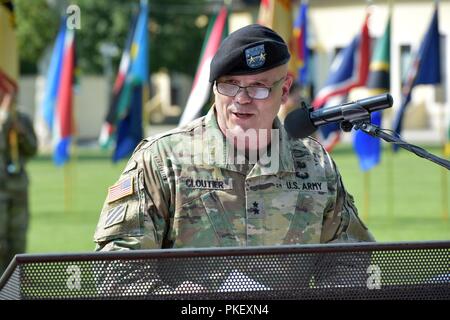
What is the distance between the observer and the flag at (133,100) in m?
15.4

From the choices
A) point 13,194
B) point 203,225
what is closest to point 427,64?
point 13,194

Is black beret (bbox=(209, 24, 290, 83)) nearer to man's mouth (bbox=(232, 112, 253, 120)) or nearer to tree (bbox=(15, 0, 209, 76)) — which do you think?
man's mouth (bbox=(232, 112, 253, 120))

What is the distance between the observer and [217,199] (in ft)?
10.4

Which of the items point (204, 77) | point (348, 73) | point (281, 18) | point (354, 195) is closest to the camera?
point (281, 18)

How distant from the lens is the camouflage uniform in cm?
950

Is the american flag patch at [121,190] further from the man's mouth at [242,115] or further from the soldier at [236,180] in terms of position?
the man's mouth at [242,115]

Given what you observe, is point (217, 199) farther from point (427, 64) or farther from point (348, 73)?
point (348, 73)

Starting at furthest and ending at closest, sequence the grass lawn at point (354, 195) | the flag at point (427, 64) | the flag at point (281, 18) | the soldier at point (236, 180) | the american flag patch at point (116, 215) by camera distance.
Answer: the flag at point (427, 64) < the grass lawn at point (354, 195) < the flag at point (281, 18) < the soldier at point (236, 180) < the american flag patch at point (116, 215)

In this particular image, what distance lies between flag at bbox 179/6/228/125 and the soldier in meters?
7.62

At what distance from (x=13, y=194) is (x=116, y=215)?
6986 mm

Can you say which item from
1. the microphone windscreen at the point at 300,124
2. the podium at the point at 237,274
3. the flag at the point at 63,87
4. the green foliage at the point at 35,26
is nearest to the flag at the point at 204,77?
the flag at the point at 63,87

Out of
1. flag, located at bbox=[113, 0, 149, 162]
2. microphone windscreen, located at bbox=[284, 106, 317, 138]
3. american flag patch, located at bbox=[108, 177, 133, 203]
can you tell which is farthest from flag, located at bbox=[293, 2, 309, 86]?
microphone windscreen, located at bbox=[284, 106, 317, 138]

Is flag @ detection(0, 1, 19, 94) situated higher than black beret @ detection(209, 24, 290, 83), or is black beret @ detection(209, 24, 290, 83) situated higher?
flag @ detection(0, 1, 19, 94)

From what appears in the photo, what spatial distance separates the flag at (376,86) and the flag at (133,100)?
355cm
